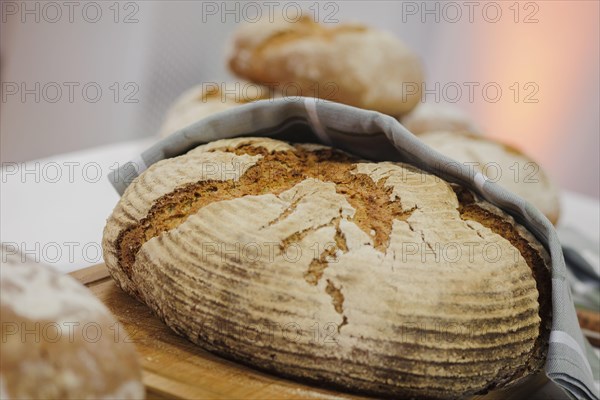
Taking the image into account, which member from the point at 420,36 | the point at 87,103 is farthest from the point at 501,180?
the point at 420,36

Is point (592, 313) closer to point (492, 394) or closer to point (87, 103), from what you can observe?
point (492, 394)

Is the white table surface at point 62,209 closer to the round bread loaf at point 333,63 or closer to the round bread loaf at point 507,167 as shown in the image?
the round bread loaf at point 507,167

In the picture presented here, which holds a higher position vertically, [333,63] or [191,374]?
[333,63]

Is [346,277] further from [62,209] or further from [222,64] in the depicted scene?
[222,64]

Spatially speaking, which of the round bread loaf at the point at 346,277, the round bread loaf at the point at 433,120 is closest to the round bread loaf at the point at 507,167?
the round bread loaf at the point at 433,120

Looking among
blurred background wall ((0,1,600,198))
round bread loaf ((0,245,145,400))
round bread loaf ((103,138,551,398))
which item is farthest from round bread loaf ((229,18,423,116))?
round bread loaf ((0,245,145,400))

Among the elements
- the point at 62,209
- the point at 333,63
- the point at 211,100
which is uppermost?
the point at 333,63

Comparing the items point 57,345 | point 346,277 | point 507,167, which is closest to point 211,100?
point 507,167

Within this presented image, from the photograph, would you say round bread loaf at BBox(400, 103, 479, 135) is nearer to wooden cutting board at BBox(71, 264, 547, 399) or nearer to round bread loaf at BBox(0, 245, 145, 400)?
wooden cutting board at BBox(71, 264, 547, 399)
